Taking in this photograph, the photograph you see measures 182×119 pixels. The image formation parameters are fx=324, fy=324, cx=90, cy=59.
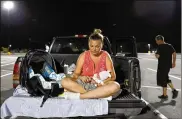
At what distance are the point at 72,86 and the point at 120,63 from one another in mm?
1969

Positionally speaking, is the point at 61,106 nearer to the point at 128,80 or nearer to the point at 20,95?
the point at 20,95

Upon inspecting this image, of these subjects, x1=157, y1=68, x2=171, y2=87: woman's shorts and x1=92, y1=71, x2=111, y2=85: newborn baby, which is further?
x1=157, y1=68, x2=171, y2=87: woman's shorts

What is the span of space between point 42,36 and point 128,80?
91788 mm

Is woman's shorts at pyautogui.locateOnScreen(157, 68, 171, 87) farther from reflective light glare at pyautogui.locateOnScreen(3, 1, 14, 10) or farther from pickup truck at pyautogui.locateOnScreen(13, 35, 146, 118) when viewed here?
reflective light glare at pyautogui.locateOnScreen(3, 1, 14, 10)

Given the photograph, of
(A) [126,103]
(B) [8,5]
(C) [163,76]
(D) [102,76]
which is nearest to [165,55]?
(C) [163,76]

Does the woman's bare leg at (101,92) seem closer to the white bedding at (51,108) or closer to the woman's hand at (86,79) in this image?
the white bedding at (51,108)

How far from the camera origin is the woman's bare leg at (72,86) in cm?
452

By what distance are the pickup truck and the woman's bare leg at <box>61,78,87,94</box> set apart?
18.3 inches

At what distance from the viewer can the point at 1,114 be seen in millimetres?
4145

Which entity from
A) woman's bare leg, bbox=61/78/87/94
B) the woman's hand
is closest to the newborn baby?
the woman's hand

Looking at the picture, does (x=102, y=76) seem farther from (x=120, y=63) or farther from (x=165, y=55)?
(x=165, y=55)

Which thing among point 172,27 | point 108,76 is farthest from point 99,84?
point 172,27

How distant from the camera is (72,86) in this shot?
14.9ft

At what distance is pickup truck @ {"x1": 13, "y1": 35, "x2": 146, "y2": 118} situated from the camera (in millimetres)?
4352
